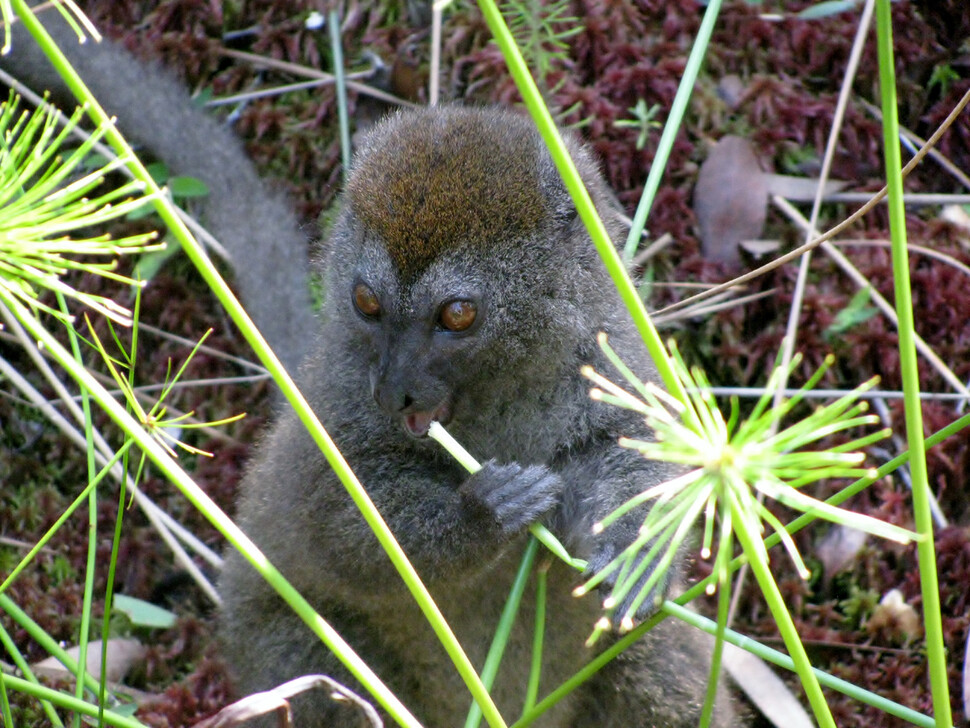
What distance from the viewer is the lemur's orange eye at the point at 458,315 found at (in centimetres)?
305

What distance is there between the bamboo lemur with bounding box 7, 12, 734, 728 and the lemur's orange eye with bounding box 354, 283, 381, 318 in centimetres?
1

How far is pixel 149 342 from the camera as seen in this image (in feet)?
16.6

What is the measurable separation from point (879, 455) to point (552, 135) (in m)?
3.44

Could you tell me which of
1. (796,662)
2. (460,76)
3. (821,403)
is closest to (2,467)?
(460,76)

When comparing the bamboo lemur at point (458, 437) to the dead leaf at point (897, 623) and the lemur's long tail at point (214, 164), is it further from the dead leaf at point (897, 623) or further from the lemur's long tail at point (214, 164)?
the dead leaf at point (897, 623)

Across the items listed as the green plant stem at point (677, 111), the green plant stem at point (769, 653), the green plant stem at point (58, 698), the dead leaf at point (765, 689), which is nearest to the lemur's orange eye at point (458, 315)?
the green plant stem at point (677, 111)

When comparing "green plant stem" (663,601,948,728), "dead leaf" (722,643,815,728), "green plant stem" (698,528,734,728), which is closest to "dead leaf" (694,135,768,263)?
"dead leaf" (722,643,815,728)

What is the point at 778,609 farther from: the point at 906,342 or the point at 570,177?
the point at 570,177

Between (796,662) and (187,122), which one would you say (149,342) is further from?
(796,662)

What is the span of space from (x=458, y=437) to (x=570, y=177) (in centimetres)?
181

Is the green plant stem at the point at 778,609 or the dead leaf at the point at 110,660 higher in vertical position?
the green plant stem at the point at 778,609

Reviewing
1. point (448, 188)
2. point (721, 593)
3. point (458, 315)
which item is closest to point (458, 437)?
point (458, 315)

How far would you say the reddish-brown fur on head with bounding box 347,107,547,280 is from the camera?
3045 millimetres

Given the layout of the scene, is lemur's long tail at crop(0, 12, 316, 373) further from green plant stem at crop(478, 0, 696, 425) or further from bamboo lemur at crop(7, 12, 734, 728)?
green plant stem at crop(478, 0, 696, 425)
